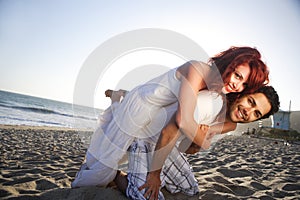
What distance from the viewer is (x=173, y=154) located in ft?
6.66

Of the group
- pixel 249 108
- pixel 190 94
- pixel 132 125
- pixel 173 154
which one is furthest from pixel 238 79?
pixel 132 125

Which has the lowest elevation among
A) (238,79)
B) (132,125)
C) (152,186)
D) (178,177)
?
(178,177)

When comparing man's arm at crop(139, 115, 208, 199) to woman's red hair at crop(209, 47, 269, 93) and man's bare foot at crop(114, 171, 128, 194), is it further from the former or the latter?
woman's red hair at crop(209, 47, 269, 93)

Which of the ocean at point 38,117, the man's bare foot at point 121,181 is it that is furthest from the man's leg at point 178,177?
the ocean at point 38,117

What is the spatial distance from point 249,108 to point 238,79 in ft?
0.90

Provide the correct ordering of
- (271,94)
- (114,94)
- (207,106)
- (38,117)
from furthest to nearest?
(38,117) < (114,94) < (271,94) < (207,106)

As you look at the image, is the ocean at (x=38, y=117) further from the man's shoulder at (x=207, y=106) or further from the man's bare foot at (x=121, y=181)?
the man's shoulder at (x=207, y=106)

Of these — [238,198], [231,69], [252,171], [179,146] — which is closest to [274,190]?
[238,198]

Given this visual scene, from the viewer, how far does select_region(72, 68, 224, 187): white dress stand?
1791mm

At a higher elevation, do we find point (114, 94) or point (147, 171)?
point (114, 94)

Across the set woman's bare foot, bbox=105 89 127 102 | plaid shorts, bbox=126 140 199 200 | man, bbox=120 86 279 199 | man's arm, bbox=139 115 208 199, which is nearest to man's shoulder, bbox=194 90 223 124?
man, bbox=120 86 279 199

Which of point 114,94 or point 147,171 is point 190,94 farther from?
point 114,94

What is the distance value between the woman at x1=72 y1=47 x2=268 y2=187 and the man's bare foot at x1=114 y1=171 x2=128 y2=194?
0.06 m

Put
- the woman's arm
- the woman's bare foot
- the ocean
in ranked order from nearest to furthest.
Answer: the woman's arm, the woman's bare foot, the ocean
